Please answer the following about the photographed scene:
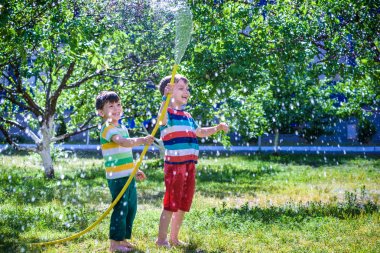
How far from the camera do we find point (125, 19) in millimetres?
11195

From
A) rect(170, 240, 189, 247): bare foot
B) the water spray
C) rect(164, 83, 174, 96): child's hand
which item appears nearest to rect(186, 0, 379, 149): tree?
the water spray

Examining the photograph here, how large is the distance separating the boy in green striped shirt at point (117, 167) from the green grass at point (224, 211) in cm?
27

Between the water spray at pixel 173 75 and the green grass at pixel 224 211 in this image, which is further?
the green grass at pixel 224 211

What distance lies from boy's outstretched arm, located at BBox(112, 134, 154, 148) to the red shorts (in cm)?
59

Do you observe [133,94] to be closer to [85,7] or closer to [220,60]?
[85,7]

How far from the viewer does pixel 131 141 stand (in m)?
4.95

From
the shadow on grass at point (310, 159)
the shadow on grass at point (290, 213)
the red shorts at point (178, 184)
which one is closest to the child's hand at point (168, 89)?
the red shorts at point (178, 184)

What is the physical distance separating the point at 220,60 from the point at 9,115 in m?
6.97

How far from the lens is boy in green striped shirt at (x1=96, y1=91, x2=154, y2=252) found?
16.8 ft

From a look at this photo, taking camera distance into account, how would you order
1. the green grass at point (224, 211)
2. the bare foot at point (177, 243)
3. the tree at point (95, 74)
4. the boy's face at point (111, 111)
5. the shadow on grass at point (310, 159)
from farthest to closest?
the shadow on grass at point (310, 159) < the tree at point (95, 74) < the green grass at point (224, 211) < the bare foot at point (177, 243) < the boy's face at point (111, 111)

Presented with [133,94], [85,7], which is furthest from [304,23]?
[133,94]

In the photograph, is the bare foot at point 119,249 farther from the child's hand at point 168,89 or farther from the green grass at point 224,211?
the child's hand at point 168,89

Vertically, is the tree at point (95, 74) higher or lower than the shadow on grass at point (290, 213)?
higher

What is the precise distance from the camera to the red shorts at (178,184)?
5309 millimetres
